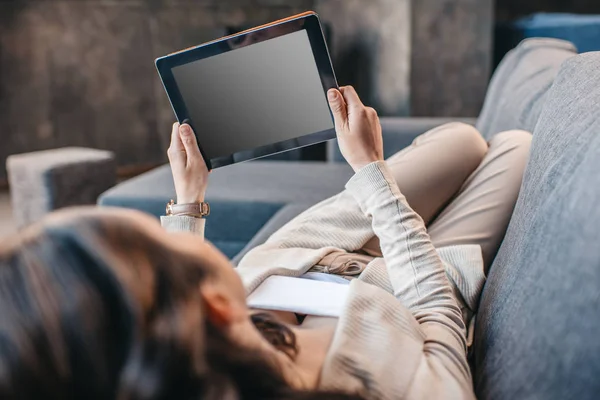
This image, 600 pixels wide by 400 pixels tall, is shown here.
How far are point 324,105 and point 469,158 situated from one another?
43 centimetres

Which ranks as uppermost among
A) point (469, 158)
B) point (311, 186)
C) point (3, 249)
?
point (3, 249)

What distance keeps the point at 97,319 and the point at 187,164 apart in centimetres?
62

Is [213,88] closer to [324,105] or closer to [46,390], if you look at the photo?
[324,105]

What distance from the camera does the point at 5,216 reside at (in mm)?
3150

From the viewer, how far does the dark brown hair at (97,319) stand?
0.40 meters

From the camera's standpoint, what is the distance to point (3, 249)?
0.44 m

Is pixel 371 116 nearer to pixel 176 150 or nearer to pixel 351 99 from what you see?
pixel 351 99

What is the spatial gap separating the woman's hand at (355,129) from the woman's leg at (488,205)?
30 cm

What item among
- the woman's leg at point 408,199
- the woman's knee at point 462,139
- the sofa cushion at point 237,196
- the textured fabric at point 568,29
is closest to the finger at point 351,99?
the woman's leg at point 408,199

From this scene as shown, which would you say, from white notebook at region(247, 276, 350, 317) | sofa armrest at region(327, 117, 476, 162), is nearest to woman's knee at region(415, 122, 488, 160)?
white notebook at region(247, 276, 350, 317)

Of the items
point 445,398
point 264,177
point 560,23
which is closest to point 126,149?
point 264,177

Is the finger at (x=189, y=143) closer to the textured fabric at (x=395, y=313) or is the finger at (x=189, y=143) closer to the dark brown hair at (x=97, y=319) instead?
the textured fabric at (x=395, y=313)

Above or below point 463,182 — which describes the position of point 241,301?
above

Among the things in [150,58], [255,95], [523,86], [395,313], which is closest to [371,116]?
[255,95]
